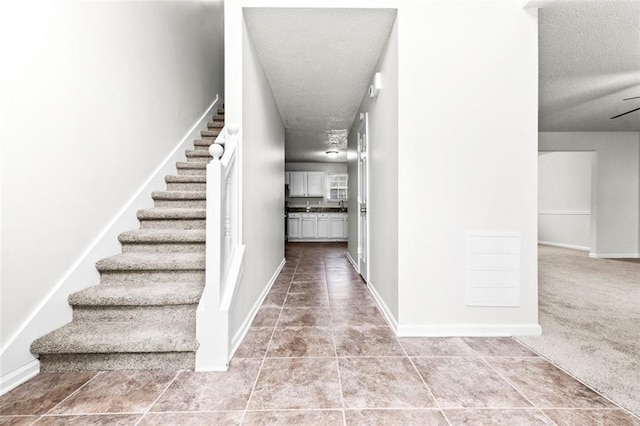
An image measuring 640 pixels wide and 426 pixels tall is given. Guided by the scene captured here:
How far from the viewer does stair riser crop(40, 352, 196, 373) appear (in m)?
1.46

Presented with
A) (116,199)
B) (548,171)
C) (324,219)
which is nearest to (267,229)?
(116,199)

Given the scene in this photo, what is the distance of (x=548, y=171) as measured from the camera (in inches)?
270

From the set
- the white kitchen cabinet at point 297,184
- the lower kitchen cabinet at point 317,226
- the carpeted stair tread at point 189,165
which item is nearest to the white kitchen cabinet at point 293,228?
the lower kitchen cabinet at point 317,226

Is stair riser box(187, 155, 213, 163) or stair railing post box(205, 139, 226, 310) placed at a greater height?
stair riser box(187, 155, 213, 163)

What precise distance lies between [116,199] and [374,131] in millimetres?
2375

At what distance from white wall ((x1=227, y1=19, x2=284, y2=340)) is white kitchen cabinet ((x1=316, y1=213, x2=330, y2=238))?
444 centimetres

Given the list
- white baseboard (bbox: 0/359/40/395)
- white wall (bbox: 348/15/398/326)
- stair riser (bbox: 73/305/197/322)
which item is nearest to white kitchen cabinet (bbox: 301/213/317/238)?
white wall (bbox: 348/15/398/326)

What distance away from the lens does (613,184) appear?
16.7 ft

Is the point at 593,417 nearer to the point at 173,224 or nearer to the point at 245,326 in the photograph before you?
the point at 245,326

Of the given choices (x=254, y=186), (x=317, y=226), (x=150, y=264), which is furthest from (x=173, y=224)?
(x=317, y=226)

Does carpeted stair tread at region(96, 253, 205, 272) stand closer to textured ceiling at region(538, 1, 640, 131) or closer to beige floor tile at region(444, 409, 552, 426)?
beige floor tile at region(444, 409, 552, 426)

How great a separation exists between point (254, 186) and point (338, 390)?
164 centimetres

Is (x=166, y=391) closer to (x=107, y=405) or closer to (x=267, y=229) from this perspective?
(x=107, y=405)

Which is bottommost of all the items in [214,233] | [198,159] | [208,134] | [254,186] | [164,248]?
[164,248]
